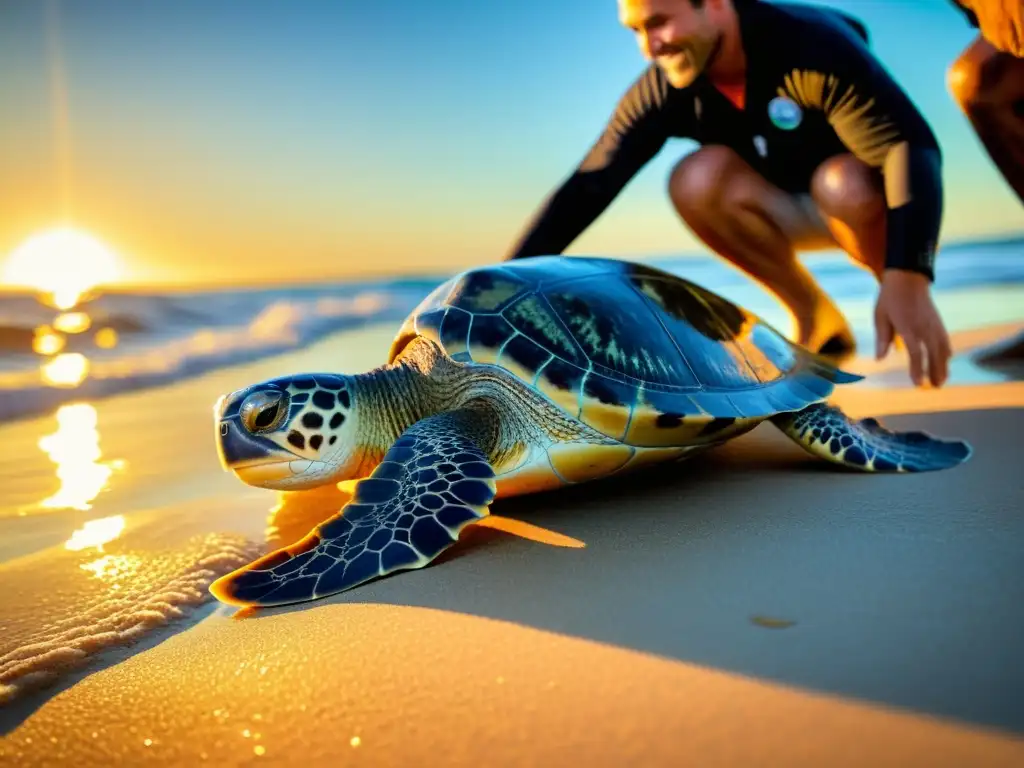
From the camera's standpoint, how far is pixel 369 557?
1.33 metres

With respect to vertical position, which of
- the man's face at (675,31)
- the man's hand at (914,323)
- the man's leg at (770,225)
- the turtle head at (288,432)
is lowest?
the turtle head at (288,432)

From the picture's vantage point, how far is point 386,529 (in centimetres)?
140

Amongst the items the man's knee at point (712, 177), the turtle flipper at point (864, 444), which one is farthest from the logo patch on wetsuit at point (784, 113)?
the turtle flipper at point (864, 444)

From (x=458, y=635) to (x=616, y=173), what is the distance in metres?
2.55

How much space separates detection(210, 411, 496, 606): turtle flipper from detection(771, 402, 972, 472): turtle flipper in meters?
0.99

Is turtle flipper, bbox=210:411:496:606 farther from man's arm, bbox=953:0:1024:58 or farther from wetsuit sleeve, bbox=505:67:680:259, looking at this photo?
man's arm, bbox=953:0:1024:58

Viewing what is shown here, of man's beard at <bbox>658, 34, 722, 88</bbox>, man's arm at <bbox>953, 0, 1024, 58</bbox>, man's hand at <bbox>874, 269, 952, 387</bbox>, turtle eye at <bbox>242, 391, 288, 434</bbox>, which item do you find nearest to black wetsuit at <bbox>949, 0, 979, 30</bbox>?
man's arm at <bbox>953, 0, 1024, 58</bbox>

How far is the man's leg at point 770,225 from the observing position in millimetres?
3260

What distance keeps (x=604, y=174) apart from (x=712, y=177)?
62cm

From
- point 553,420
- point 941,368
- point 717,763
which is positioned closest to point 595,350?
point 553,420

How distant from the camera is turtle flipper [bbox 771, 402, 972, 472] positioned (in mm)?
1895

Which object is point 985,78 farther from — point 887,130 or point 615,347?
point 615,347

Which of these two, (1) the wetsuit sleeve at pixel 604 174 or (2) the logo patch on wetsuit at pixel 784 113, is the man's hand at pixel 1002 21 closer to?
(2) the logo patch on wetsuit at pixel 784 113

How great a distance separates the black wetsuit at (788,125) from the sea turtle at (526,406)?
81cm
